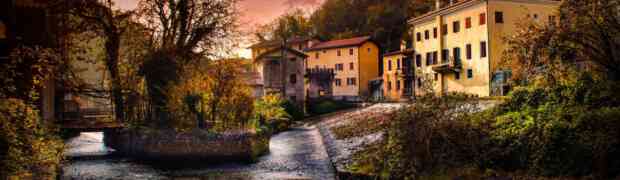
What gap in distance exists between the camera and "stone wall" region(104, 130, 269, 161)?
26547 mm

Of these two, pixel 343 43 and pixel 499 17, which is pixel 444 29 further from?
pixel 343 43

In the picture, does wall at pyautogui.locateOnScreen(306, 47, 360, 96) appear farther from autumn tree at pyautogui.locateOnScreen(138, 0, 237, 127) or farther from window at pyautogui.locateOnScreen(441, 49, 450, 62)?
autumn tree at pyautogui.locateOnScreen(138, 0, 237, 127)

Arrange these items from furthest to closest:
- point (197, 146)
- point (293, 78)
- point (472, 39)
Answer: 1. point (293, 78)
2. point (472, 39)
3. point (197, 146)

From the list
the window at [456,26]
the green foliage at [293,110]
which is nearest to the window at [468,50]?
the window at [456,26]

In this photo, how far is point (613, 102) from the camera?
588 inches

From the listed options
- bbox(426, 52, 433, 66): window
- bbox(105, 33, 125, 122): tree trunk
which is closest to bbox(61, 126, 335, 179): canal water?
bbox(105, 33, 125, 122): tree trunk

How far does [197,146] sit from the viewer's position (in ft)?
88.1

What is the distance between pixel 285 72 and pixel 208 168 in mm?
41901

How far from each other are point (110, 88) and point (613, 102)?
25460 millimetres

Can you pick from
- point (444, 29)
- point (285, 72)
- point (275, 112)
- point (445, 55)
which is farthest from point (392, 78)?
point (275, 112)

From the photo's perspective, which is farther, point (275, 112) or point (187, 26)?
point (275, 112)

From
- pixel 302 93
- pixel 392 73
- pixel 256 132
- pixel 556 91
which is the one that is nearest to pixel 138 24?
pixel 256 132

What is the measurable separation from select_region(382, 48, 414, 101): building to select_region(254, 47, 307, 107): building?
439 inches

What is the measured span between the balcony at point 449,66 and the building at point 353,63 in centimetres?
2349
